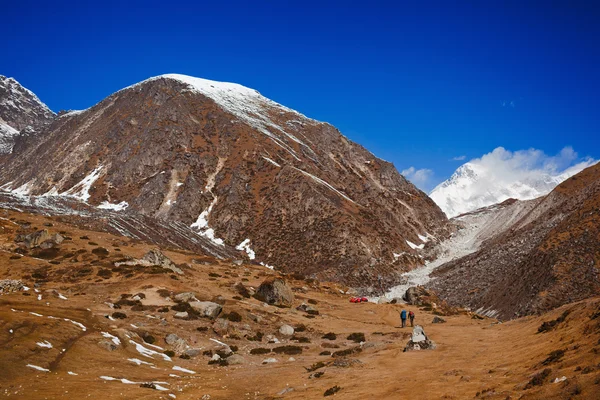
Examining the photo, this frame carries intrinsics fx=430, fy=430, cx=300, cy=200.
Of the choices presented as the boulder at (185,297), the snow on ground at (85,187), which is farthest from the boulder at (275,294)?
the snow on ground at (85,187)

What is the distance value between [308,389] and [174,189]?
147095 mm

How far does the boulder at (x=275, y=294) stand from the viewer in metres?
53.5

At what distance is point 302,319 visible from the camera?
47094 mm

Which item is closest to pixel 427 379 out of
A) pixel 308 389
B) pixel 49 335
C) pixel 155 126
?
pixel 308 389

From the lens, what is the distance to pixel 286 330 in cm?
4106

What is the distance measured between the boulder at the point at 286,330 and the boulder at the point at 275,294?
11182 mm

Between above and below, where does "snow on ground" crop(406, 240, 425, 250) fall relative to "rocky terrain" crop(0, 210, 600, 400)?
above

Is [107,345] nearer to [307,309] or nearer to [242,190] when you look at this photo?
[307,309]

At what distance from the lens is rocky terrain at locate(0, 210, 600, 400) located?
63.1 ft

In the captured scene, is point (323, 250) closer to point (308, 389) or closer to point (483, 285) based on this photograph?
point (483, 285)

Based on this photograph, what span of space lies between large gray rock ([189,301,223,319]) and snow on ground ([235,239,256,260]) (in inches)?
3600

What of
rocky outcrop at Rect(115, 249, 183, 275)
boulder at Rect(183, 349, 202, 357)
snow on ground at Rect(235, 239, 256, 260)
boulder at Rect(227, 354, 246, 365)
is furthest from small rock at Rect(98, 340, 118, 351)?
snow on ground at Rect(235, 239, 256, 260)

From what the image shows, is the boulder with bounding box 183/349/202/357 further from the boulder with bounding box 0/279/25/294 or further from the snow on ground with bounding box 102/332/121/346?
the boulder with bounding box 0/279/25/294

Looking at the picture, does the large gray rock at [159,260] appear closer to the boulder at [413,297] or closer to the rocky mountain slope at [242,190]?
the boulder at [413,297]
